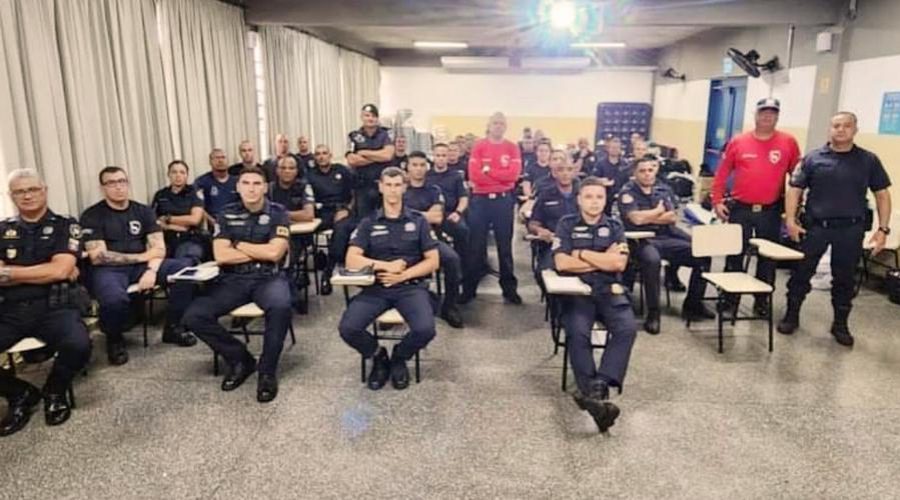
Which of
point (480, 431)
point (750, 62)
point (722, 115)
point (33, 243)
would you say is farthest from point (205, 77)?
point (722, 115)

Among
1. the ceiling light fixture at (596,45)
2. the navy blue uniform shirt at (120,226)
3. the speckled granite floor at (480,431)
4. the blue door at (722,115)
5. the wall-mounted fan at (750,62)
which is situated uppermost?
the ceiling light fixture at (596,45)

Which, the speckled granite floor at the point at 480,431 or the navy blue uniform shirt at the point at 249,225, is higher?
the navy blue uniform shirt at the point at 249,225

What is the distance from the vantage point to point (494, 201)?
4.75 metres

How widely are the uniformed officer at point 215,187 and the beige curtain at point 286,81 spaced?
2179mm

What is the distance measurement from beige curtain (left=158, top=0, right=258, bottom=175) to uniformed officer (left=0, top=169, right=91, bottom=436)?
2079 millimetres

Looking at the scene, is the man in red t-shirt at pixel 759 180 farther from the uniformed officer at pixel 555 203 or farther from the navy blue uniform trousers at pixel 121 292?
the navy blue uniform trousers at pixel 121 292

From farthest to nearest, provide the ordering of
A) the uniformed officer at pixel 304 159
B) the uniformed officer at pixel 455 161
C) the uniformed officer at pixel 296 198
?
1. the uniformed officer at pixel 455 161
2. the uniformed officer at pixel 304 159
3. the uniformed officer at pixel 296 198

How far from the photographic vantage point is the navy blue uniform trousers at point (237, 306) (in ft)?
10.6

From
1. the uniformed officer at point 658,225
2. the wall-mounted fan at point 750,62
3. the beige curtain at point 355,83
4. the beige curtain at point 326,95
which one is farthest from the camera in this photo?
the beige curtain at point 355,83

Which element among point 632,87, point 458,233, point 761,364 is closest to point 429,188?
point 458,233

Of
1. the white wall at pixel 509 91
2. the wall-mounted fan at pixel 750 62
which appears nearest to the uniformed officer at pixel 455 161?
the wall-mounted fan at pixel 750 62

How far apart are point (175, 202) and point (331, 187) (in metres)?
1.27

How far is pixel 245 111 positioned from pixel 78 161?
260 centimetres

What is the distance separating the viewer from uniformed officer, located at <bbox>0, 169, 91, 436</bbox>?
2928 millimetres
